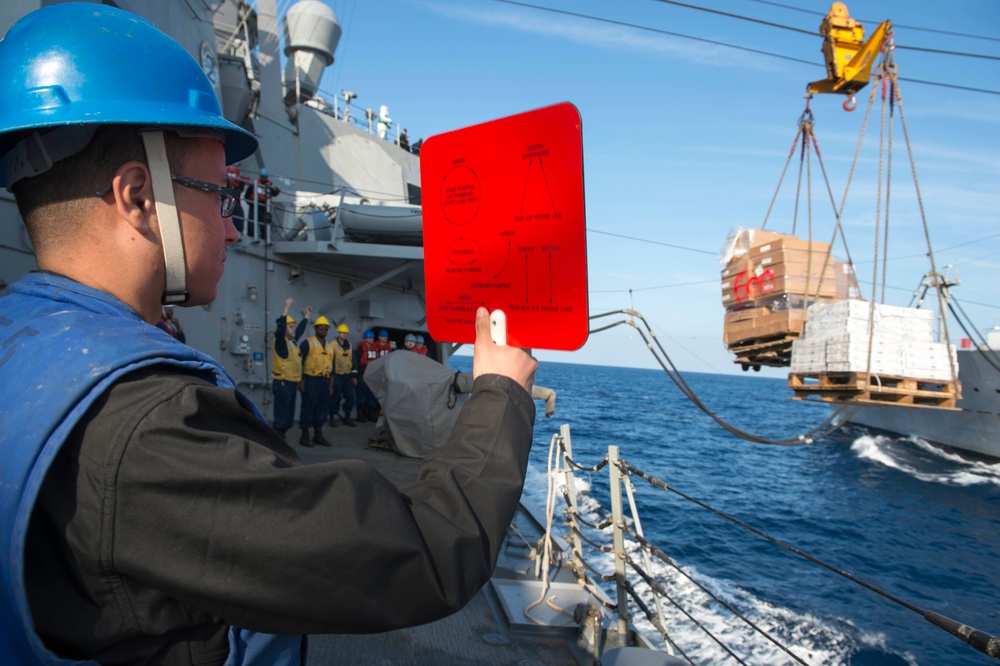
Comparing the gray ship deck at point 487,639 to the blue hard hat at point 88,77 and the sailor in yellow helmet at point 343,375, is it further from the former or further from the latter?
the sailor in yellow helmet at point 343,375

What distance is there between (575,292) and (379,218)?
395 inches

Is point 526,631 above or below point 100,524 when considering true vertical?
below

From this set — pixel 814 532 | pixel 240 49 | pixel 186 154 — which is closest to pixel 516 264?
pixel 186 154

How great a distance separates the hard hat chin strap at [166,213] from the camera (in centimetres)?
105

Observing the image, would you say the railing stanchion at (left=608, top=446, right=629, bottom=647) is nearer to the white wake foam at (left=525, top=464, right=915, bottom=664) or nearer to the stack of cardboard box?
the white wake foam at (left=525, top=464, right=915, bottom=664)

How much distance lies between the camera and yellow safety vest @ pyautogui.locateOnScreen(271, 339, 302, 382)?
8953 millimetres

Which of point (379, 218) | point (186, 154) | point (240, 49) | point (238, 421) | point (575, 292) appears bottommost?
point (238, 421)

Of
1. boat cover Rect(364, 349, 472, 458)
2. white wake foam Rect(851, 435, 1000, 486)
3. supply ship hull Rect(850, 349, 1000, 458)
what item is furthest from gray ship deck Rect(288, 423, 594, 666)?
supply ship hull Rect(850, 349, 1000, 458)

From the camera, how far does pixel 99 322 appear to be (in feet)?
3.06

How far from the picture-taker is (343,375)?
11.2m

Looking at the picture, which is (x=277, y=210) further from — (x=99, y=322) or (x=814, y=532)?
(x=814, y=532)

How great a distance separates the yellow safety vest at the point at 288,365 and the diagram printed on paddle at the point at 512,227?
7.88 meters

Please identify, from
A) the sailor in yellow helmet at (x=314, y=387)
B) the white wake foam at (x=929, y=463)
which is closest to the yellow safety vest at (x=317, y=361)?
the sailor in yellow helmet at (x=314, y=387)

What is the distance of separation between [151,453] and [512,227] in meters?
0.97
